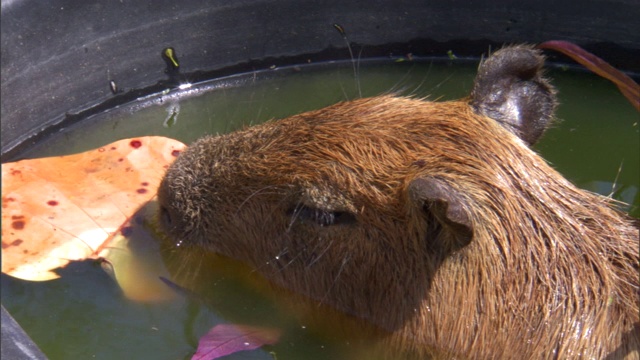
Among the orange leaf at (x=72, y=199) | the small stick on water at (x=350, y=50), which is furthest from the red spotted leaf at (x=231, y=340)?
the small stick on water at (x=350, y=50)

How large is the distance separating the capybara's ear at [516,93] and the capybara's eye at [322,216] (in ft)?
2.30

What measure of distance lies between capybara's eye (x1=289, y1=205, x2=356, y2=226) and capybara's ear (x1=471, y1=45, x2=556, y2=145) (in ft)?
2.30

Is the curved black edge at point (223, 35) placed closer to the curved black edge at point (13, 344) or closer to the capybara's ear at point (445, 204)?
the curved black edge at point (13, 344)

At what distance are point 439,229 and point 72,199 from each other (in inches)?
69.3

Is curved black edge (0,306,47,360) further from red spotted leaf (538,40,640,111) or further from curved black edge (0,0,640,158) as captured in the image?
red spotted leaf (538,40,640,111)

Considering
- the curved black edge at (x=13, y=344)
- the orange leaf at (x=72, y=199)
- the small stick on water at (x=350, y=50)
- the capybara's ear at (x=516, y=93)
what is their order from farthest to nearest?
1. the small stick on water at (x=350, y=50)
2. the orange leaf at (x=72, y=199)
3. the capybara's ear at (x=516, y=93)
4. the curved black edge at (x=13, y=344)

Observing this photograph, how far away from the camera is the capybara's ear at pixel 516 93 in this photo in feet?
11.2

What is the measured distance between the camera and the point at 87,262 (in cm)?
379

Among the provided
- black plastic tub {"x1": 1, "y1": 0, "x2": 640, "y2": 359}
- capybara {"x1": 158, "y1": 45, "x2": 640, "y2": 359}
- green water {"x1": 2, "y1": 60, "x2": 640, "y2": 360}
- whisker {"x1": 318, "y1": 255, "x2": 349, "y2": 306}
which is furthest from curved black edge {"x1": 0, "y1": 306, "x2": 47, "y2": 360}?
black plastic tub {"x1": 1, "y1": 0, "x2": 640, "y2": 359}

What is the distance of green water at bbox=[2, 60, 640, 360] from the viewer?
355 centimetres

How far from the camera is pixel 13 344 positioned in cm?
242

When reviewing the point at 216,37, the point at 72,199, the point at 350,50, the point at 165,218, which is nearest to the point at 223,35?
the point at 216,37

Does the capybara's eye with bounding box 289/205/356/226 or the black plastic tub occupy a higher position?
the black plastic tub

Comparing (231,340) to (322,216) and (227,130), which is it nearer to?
(322,216)
